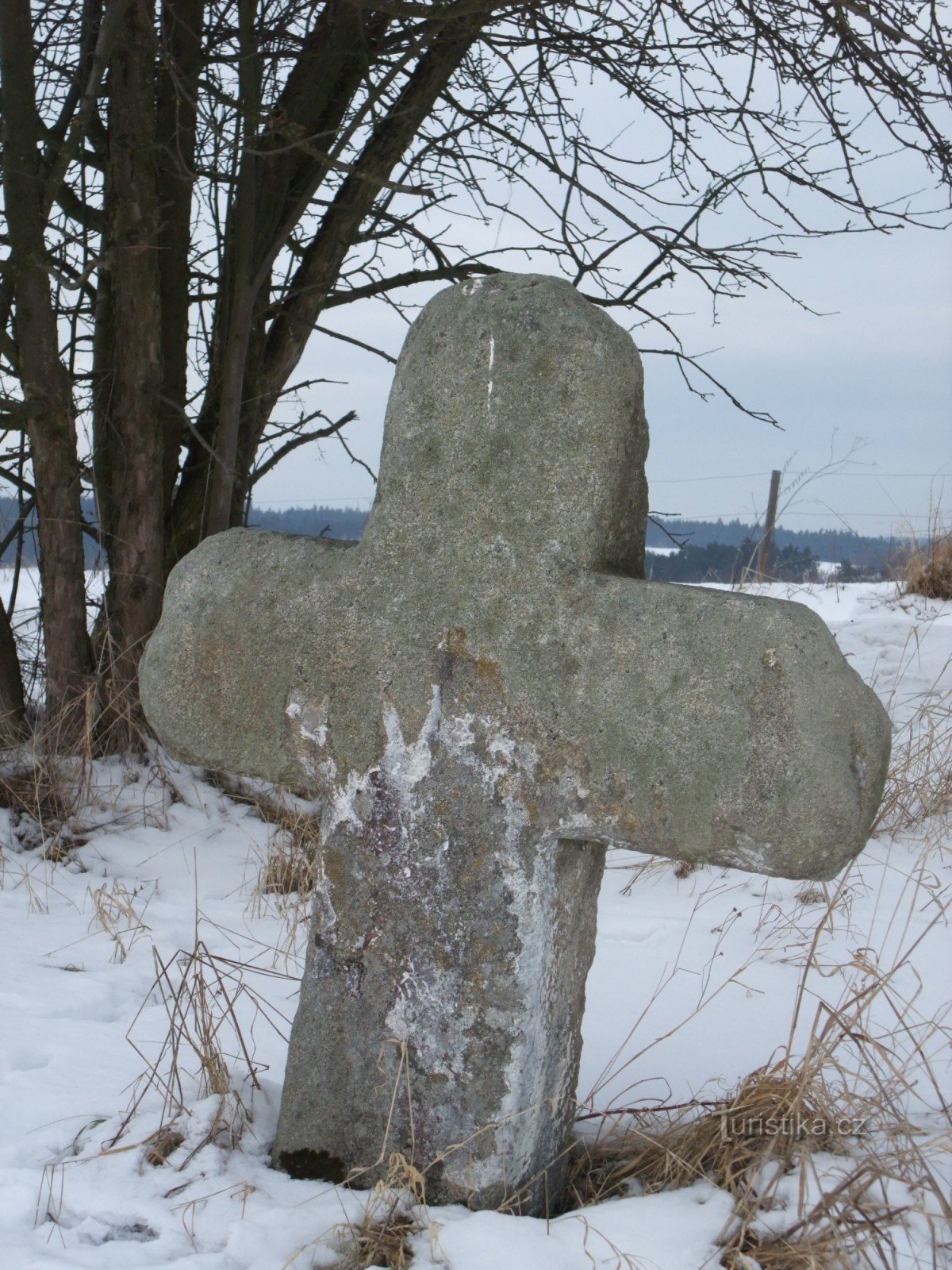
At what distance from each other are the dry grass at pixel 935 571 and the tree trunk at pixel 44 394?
514 centimetres

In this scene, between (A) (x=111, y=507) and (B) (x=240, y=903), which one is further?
(A) (x=111, y=507)

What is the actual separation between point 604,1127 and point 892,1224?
2.35 ft

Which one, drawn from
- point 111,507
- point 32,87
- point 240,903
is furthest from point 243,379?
point 240,903

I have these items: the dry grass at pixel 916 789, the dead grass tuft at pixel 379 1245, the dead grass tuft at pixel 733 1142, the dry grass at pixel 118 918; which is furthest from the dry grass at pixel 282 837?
the dry grass at pixel 916 789

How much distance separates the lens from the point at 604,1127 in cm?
239

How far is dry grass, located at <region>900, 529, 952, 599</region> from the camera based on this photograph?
722 cm

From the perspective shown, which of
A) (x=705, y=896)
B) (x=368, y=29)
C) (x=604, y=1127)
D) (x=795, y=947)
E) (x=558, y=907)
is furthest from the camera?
(x=368, y=29)

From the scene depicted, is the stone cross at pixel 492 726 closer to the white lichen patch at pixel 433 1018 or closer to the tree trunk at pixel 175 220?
the white lichen patch at pixel 433 1018

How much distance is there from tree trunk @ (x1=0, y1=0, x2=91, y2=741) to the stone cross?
2209 millimetres

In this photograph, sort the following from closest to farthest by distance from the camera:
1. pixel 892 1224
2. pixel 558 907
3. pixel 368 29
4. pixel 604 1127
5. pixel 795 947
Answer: pixel 892 1224, pixel 558 907, pixel 604 1127, pixel 795 947, pixel 368 29

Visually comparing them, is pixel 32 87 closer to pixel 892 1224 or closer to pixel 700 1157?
pixel 700 1157

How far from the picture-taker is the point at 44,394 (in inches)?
162

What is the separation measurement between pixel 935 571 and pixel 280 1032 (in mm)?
5932

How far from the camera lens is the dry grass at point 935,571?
23.7ft
